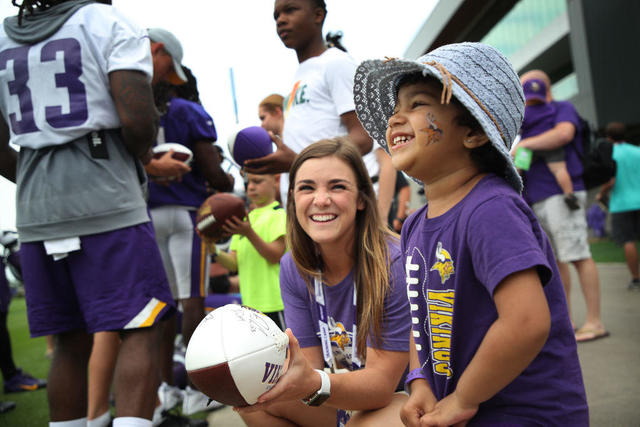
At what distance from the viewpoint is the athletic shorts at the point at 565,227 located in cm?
377

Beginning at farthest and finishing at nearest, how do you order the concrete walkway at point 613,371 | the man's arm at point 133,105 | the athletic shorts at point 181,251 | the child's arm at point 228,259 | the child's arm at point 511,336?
the child's arm at point 228,259, the athletic shorts at point 181,251, the concrete walkway at point 613,371, the man's arm at point 133,105, the child's arm at point 511,336

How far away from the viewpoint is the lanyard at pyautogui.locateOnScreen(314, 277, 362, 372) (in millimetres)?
1864

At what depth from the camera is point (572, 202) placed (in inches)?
150

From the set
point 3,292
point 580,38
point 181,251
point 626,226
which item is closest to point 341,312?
point 181,251

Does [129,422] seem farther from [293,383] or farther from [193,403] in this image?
[193,403]

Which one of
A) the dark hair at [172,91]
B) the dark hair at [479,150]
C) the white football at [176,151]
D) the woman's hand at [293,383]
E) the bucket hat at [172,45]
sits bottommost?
the woman's hand at [293,383]

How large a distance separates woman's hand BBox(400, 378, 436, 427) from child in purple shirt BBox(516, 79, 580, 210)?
3052 mm

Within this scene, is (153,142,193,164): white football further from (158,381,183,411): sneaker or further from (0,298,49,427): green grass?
(0,298,49,427): green grass

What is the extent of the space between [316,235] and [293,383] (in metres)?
0.69

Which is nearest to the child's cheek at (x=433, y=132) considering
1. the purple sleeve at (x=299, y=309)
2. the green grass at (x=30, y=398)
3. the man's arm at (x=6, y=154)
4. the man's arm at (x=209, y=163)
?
the purple sleeve at (x=299, y=309)

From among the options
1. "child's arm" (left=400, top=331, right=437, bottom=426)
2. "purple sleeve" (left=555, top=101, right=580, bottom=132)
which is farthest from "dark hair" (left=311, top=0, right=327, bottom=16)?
"purple sleeve" (left=555, top=101, right=580, bottom=132)

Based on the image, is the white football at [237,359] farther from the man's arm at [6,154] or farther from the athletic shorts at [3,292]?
the athletic shorts at [3,292]

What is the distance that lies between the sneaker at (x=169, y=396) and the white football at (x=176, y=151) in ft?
5.01

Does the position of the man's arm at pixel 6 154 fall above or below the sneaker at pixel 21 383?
above
